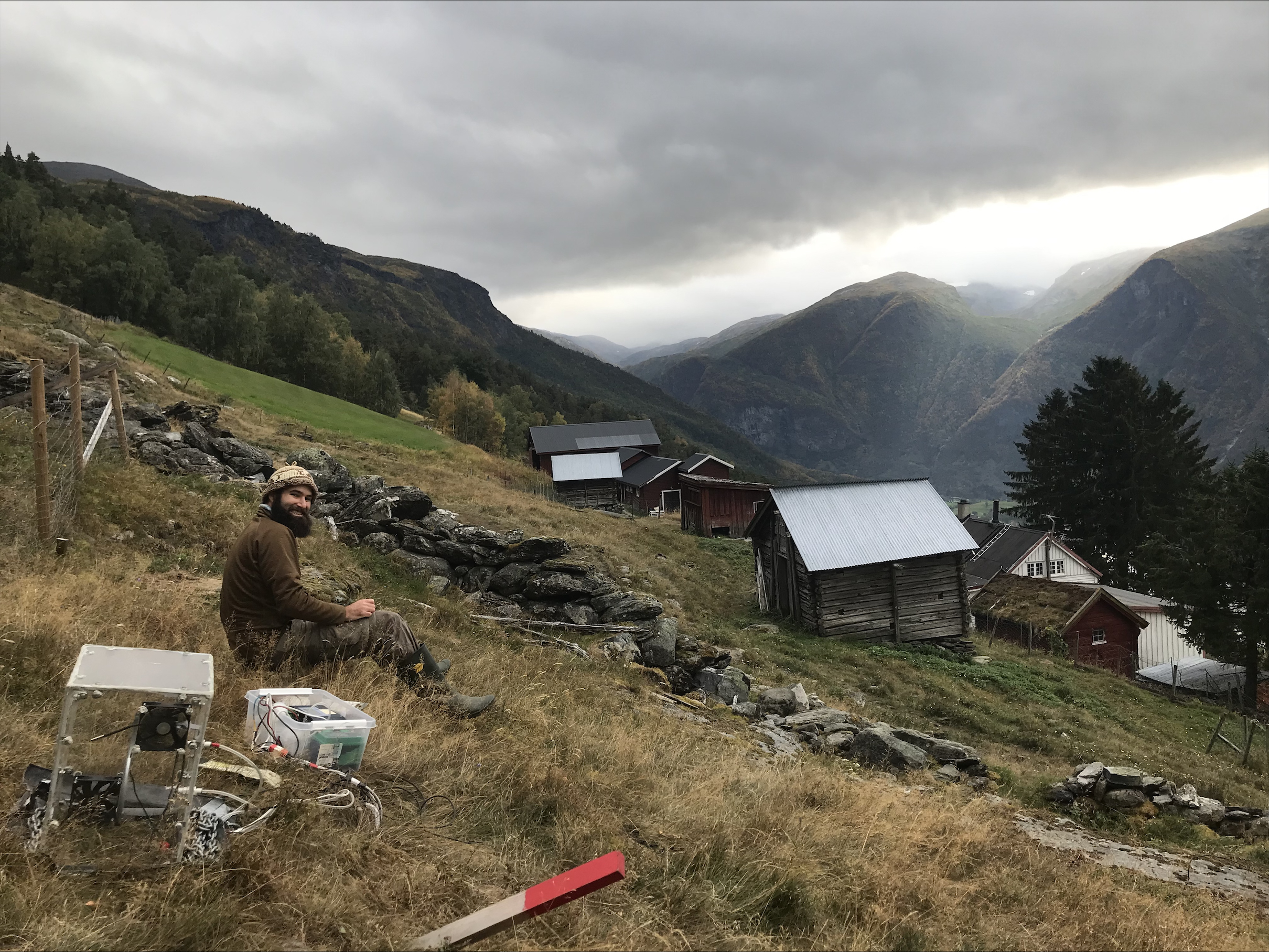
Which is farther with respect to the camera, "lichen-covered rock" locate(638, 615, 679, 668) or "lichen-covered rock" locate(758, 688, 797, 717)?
"lichen-covered rock" locate(638, 615, 679, 668)

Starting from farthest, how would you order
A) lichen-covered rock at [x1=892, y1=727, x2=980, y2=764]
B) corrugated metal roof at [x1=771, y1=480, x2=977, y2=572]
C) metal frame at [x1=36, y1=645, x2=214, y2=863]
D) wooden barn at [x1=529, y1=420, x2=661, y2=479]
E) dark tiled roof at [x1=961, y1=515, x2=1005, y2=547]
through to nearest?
wooden barn at [x1=529, y1=420, x2=661, y2=479], dark tiled roof at [x1=961, y1=515, x2=1005, y2=547], corrugated metal roof at [x1=771, y1=480, x2=977, y2=572], lichen-covered rock at [x1=892, y1=727, x2=980, y2=764], metal frame at [x1=36, y1=645, x2=214, y2=863]

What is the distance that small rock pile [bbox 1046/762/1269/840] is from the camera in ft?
34.7

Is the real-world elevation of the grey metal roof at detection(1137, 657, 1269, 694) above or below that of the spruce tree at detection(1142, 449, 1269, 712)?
below

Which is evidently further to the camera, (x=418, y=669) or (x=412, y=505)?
(x=412, y=505)

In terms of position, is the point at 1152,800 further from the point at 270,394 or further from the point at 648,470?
the point at 648,470

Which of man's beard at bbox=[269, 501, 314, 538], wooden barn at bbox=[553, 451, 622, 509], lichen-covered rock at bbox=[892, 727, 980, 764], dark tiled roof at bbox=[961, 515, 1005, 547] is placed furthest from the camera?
wooden barn at bbox=[553, 451, 622, 509]

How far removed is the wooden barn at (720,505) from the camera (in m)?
47.7

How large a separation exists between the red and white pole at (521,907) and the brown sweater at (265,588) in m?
3.02

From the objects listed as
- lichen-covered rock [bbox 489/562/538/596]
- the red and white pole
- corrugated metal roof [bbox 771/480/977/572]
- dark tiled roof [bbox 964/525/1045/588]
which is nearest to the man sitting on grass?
the red and white pole

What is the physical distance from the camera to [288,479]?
5.76m

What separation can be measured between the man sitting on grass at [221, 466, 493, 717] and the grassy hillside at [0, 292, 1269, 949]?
7.9 inches

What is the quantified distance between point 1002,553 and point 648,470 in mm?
27075

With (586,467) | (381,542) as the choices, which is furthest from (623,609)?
(586,467)

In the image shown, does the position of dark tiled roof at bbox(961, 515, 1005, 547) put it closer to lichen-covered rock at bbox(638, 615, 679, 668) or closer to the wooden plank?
lichen-covered rock at bbox(638, 615, 679, 668)
